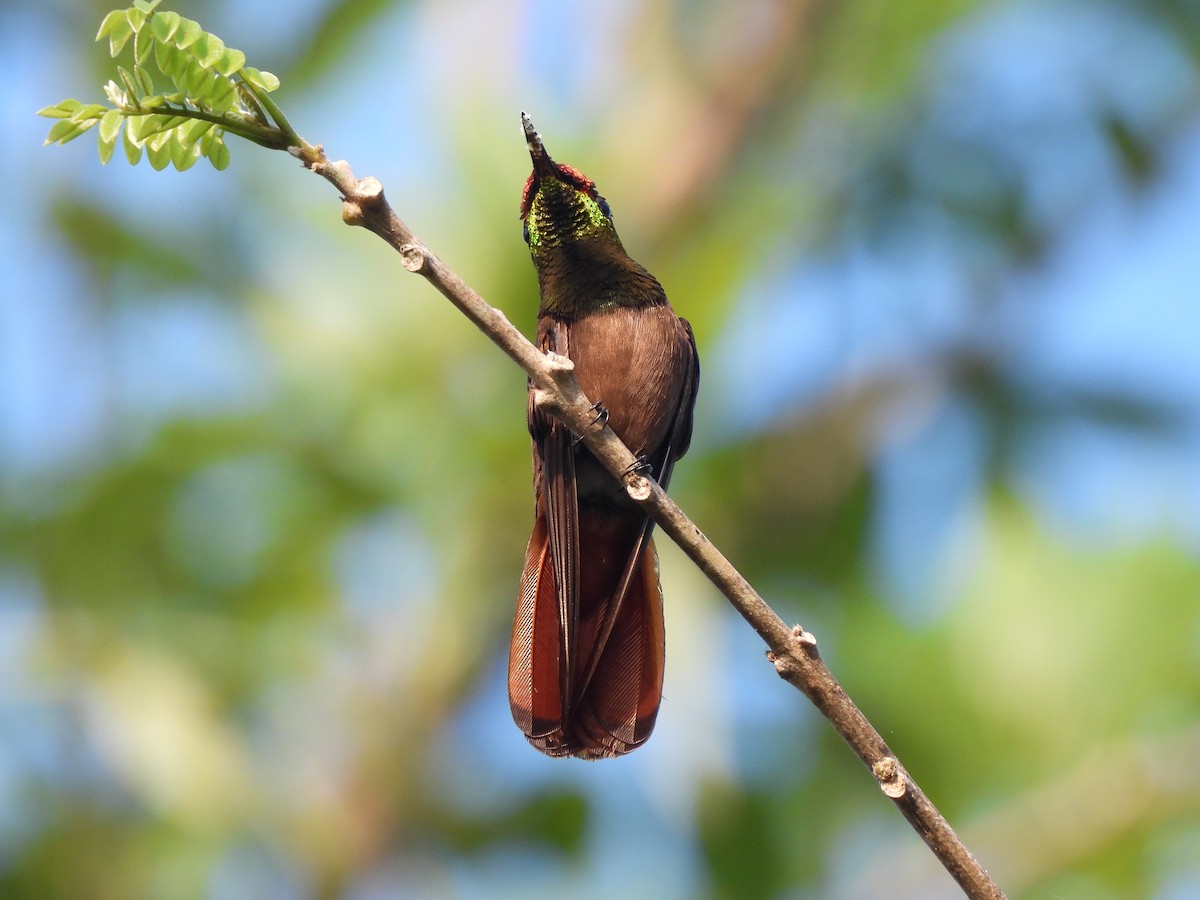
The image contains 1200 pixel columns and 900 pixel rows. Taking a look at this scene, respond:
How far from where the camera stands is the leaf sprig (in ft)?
6.44

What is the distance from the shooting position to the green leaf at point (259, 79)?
6.42 ft

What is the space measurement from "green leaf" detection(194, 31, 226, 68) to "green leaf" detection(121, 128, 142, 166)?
17cm

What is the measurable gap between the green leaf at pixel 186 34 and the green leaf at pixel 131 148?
0.16 meters

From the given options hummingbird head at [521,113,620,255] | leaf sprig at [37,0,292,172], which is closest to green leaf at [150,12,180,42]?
leaf sprig at [37,0,292,172]

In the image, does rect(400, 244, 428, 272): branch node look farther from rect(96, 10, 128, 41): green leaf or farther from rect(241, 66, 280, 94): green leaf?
rect(96, 10, 128, 41): green leaf

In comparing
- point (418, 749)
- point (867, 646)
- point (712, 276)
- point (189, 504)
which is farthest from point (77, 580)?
point (867, 646)

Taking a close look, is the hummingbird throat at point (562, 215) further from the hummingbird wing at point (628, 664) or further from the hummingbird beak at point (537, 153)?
the hummingbird wing at point (628, 664)

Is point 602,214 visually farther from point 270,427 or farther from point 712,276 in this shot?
point 270,427

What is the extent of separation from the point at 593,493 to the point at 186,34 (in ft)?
6.07

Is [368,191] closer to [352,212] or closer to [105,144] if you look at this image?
[352,212]

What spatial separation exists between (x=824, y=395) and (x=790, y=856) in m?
2.39

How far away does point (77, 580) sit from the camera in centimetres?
609

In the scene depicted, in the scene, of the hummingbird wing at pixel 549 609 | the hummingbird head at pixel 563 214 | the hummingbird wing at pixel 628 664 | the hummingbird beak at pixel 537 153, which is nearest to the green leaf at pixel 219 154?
the hummingbird beak at pixel 537 153

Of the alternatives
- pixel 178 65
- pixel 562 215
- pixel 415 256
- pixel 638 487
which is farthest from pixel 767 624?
pixel 562 215
